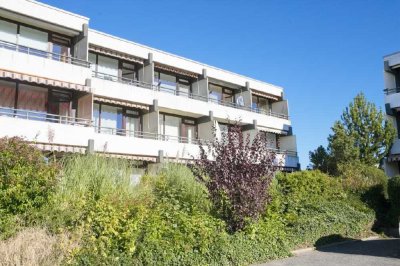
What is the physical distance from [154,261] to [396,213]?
524 inches

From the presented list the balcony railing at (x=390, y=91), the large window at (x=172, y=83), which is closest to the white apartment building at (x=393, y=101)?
the balcony railing at (x=390, y=91)

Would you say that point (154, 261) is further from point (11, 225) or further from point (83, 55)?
point (83, 55)

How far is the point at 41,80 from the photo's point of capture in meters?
21.7

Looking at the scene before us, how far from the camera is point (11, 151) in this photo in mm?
9555

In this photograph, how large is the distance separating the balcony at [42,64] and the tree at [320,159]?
58.9ft

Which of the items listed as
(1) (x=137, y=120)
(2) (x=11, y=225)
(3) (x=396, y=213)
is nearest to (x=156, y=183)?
(2) (x=11, y=225)

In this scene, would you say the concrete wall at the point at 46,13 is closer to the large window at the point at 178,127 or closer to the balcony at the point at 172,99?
the balcony at the point at 172,99

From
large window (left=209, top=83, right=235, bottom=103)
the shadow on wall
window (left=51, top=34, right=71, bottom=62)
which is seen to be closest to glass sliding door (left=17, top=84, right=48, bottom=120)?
window (left=51, top=34, right=71, bottom=62)

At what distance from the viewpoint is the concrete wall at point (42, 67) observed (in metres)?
21.1

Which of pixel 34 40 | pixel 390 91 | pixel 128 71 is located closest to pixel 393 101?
pixel 390 91

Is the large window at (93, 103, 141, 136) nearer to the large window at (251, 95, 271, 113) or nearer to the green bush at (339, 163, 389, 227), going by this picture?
the green bush at (339, 163, 389, 227)

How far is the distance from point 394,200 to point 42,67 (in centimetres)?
1873

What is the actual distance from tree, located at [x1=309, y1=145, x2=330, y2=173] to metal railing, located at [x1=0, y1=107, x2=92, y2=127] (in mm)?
17241

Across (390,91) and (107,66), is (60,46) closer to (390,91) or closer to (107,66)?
(107,66)
